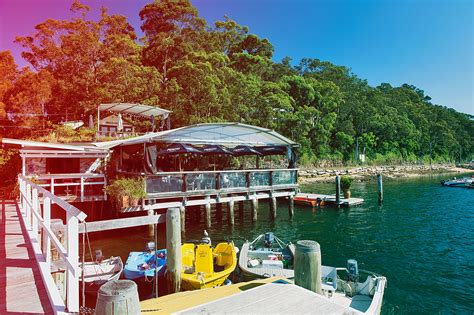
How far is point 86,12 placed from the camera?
149ft

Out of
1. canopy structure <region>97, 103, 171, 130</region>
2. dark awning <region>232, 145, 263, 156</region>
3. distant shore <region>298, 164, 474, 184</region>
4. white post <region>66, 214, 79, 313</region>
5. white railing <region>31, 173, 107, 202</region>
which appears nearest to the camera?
white post <region>66, 214, 79, 313</region>

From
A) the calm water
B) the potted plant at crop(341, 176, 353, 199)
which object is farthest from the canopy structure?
the potted plant at crop(341, 176, 353, 199)

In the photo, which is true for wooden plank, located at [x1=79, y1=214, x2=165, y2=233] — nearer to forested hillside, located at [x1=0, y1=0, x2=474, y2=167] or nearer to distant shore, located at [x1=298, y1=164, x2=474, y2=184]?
forested hillside, located at [x1=0, y1=0, x2=474, y2=167]

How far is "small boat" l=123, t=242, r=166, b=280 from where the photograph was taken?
A: 9.37 meters

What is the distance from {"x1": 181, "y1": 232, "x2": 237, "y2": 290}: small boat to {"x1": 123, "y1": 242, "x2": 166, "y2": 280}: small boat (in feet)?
3.39

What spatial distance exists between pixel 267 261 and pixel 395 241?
29.1 ft

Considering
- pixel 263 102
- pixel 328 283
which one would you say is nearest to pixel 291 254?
pixel 328 283

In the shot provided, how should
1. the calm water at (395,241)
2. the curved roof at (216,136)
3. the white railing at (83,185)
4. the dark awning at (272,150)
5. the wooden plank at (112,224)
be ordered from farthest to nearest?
the dark awning at (272,150) → the curved roof at (216,136) → the white railing at (83,185) → the calm water at (395,241) → the wooden plank at (112,224)

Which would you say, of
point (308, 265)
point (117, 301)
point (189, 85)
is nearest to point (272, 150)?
point (308, 265)

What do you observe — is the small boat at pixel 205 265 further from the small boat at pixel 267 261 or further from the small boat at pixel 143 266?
the small boat at pixel 143 266

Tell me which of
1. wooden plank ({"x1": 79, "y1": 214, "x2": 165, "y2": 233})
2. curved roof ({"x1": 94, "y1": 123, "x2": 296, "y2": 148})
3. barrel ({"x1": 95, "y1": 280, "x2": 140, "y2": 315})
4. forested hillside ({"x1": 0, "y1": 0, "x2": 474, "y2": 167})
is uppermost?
forested hillside ({"x1": 0, "y1": 0, "x2": 474, "y2": 167})

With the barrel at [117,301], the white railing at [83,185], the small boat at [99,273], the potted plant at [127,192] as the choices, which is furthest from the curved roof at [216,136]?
the barrel at [117,301]

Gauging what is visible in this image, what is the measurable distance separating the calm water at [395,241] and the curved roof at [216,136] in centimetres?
479

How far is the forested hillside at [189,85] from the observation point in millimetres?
34800
